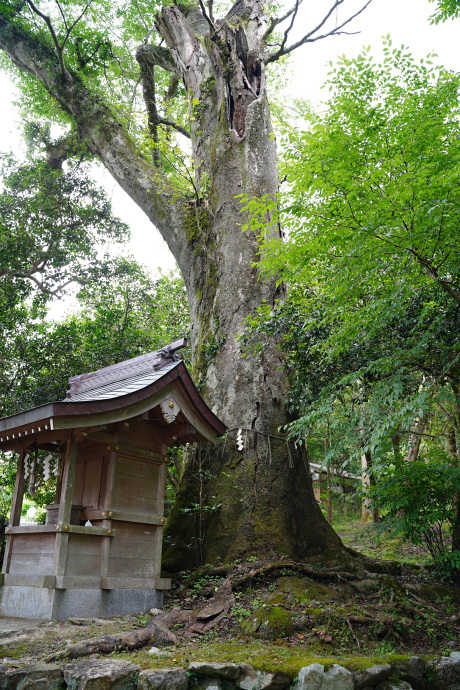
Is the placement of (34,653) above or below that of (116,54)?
below

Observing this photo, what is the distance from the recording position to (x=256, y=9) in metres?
12.2

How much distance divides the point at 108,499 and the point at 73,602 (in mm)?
1088

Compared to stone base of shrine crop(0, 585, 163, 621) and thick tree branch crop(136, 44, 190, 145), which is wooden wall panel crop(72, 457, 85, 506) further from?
thick tree branch crop(136, 44, 190, 145)

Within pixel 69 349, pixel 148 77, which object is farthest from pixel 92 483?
pixel 148 77

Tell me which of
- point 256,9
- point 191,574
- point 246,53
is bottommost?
point 191,574

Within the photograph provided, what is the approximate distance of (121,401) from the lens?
5.51 m

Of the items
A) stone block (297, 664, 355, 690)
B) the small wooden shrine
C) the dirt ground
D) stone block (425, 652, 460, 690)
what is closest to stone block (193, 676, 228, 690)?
the dirt ground

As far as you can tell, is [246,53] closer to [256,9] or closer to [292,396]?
[256,9]

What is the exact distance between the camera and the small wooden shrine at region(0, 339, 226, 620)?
5270mm

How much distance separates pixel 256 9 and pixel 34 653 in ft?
45.4

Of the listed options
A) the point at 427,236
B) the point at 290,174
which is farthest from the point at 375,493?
the point at 290,174

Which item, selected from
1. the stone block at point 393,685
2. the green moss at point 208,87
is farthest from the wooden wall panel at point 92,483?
the green moss at point 208,87

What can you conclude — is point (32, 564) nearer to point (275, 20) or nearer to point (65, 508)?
point (65, 508)

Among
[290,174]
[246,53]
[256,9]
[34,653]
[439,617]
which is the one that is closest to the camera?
[34,653]
